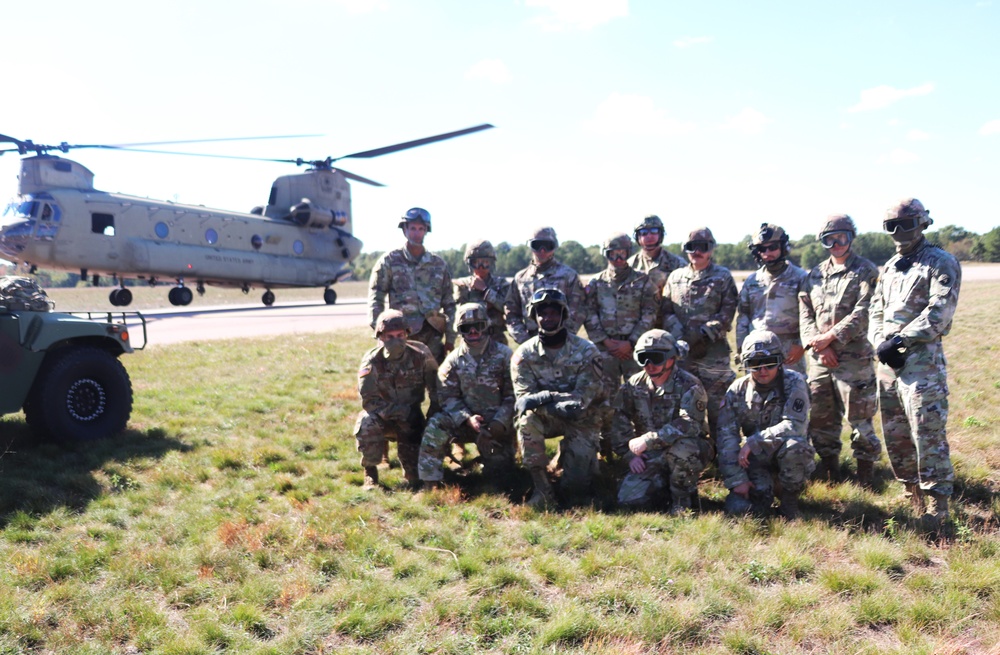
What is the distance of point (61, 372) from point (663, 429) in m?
6.17

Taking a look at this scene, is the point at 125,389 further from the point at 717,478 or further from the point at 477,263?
Answer: the point at 717,478

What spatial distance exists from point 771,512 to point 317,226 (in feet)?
80.9

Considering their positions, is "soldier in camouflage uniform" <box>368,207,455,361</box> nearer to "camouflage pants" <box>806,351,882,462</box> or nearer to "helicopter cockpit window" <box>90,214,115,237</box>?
"camouflage pants" <box>806,351,882,462</box>

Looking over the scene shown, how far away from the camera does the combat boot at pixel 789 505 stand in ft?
16.9

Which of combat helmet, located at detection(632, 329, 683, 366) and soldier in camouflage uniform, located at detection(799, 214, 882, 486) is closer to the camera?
combat helmet, located at detection(632, 329, 683, 366)

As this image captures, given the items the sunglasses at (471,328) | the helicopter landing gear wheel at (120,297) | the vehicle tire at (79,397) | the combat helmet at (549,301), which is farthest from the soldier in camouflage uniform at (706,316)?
the helicopter landing gear wheel at (120,297)

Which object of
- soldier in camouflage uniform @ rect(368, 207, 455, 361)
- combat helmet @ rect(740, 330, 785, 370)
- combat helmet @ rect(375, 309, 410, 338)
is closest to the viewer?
combat helmet @ rect(740, 330, 785, 370)

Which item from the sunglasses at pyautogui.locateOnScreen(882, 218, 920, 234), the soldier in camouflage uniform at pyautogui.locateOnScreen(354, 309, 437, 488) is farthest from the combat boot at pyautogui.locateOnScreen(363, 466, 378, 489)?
the sunglasses at pyautogui.locateOnScreen(882, 218, 920, 234)

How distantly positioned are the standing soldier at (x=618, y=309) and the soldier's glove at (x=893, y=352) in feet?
7.73

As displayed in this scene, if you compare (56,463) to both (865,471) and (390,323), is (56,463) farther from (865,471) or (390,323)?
(865,471)

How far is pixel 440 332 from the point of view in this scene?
7961 millimetres

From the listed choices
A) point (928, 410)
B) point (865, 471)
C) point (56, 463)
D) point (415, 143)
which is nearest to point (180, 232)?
point (415, 143)

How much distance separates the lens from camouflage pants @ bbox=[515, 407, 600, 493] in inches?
227

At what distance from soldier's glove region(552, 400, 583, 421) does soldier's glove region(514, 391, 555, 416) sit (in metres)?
0.09
